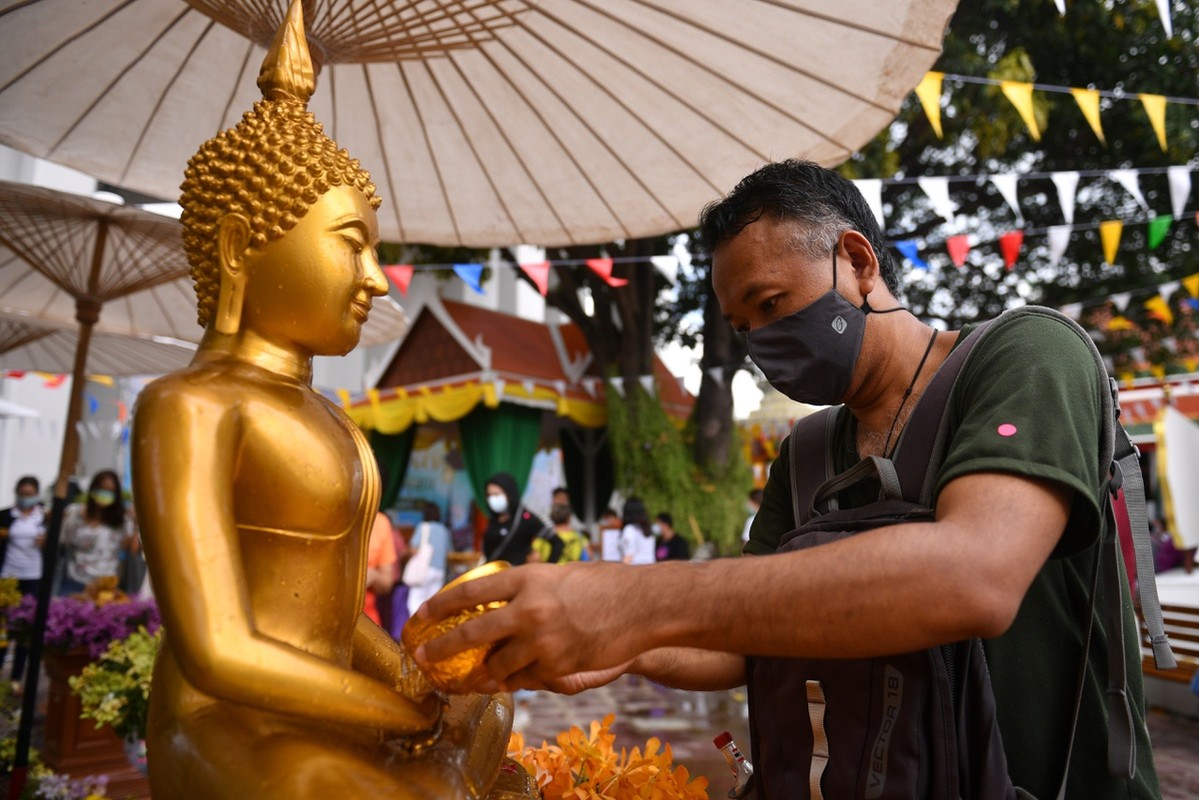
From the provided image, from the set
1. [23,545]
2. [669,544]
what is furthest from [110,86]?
[669,544]

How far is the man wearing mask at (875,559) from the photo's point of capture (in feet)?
3.21

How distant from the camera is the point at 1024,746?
1.28 metres

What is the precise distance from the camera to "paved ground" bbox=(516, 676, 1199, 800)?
5191 mm

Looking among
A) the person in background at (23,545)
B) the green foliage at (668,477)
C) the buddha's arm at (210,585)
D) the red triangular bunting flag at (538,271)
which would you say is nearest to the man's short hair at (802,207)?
the buddha's arm at (210,585)

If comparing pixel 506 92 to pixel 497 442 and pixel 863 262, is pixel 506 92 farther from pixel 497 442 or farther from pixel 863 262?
pixel 497 442

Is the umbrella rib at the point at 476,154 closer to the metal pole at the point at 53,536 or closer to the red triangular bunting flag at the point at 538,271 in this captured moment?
the metal pole at the point at 53,536

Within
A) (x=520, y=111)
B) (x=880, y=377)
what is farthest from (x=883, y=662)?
(x=520, y=111)

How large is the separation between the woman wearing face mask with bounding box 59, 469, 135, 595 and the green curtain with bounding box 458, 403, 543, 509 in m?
4.91

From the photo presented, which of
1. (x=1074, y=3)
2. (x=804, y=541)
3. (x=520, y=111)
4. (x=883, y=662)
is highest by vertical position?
(x=1074, y=3)

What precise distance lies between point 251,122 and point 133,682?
3.01 m

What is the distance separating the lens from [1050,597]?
1.32 meters

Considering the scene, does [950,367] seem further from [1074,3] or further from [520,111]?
[1074,3]

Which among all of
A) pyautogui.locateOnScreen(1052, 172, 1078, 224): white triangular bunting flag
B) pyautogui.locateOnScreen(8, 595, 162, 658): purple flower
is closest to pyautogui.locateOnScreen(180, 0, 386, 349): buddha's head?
pyautogui.locateOnScreen(8, 595, 162, 658): purple flower

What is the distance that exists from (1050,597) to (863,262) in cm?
65
